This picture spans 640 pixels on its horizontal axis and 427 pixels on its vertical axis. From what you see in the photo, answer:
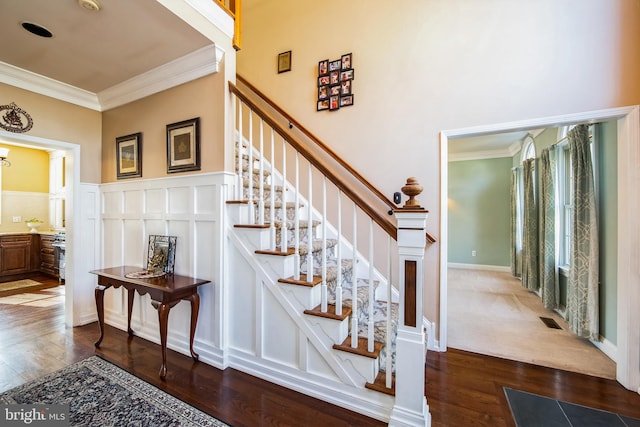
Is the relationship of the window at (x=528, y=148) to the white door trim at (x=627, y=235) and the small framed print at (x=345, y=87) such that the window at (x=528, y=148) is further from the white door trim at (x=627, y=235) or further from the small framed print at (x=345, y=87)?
the small framed print at (x=345, y=87)

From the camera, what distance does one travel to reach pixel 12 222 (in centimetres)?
515

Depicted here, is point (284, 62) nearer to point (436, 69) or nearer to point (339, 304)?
point (436, 69)

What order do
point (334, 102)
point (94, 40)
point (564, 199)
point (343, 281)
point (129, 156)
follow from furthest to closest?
point (564, 199) < point (334, 102) < point (129, 156) < point (343, 281) < point (94, 40)

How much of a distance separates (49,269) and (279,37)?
19.7 feet

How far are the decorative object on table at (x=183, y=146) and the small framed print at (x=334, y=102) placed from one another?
54.5 inches

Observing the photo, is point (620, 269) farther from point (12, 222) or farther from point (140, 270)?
point (12, 222)

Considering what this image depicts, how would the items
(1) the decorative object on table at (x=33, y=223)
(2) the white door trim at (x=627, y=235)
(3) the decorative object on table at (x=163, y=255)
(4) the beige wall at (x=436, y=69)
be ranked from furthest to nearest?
(1) the decorative object on table at (x=33, y=223) < (3) the decorative object on table at (x=163, y=255) < (4) the beige wall at (x=436, y=69) < (2) the white door trim at (x=627, y=235)

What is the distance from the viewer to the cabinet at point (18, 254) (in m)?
4.72

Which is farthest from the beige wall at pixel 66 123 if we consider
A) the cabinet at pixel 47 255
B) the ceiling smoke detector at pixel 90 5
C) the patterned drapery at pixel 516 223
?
the patterned drapery at pixel 516 223

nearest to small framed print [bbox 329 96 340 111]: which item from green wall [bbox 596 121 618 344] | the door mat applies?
green wall [bbox 596 121 618 344]

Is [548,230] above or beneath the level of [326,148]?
beneath

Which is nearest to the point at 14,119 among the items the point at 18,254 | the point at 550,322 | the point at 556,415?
the point at 18,254

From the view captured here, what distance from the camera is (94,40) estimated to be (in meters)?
2.04

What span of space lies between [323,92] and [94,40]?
2010mm
